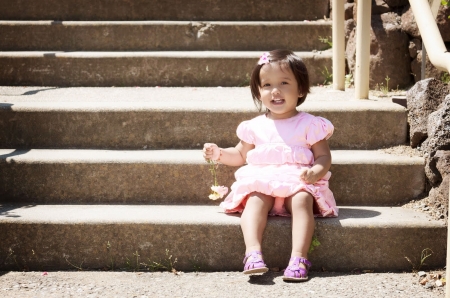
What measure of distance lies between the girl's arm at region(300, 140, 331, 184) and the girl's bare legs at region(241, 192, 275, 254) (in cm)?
22

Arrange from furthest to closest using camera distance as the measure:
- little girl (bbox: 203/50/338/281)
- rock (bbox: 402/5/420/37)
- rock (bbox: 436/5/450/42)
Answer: rock (bbox: 402/5/420/37) → rock (bbox: 436/5/450/42) → little girl (bbox: 203/50/338/281)

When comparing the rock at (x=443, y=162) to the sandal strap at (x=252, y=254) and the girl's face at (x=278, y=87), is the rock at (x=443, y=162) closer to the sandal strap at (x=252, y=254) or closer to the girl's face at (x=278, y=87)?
the girl's face at (x=278, y=87)

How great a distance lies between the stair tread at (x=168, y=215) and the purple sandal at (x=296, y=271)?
246 millimetres

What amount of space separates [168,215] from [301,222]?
26.7 inches

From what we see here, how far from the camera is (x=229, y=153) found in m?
3.34

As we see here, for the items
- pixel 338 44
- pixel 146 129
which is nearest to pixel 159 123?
pixel 146 129

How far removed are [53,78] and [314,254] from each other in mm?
2484

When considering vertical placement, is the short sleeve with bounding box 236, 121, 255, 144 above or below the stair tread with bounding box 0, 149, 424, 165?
above

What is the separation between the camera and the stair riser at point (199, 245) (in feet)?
9.92

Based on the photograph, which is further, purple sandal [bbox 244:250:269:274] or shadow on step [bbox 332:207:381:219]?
shadow on step [bbox 332:207:381:219]

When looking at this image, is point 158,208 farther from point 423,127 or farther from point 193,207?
point 423,127

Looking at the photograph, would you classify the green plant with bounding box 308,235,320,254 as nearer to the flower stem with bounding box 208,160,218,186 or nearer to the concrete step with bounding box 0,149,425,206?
the concrete step with bounding box 0,149,425,206

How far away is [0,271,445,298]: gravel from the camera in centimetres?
275

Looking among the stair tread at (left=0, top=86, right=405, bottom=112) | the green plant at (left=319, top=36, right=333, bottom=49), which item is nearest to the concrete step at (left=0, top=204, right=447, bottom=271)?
the stair tread at (left=0, top=86, right=405, bottom=112)
